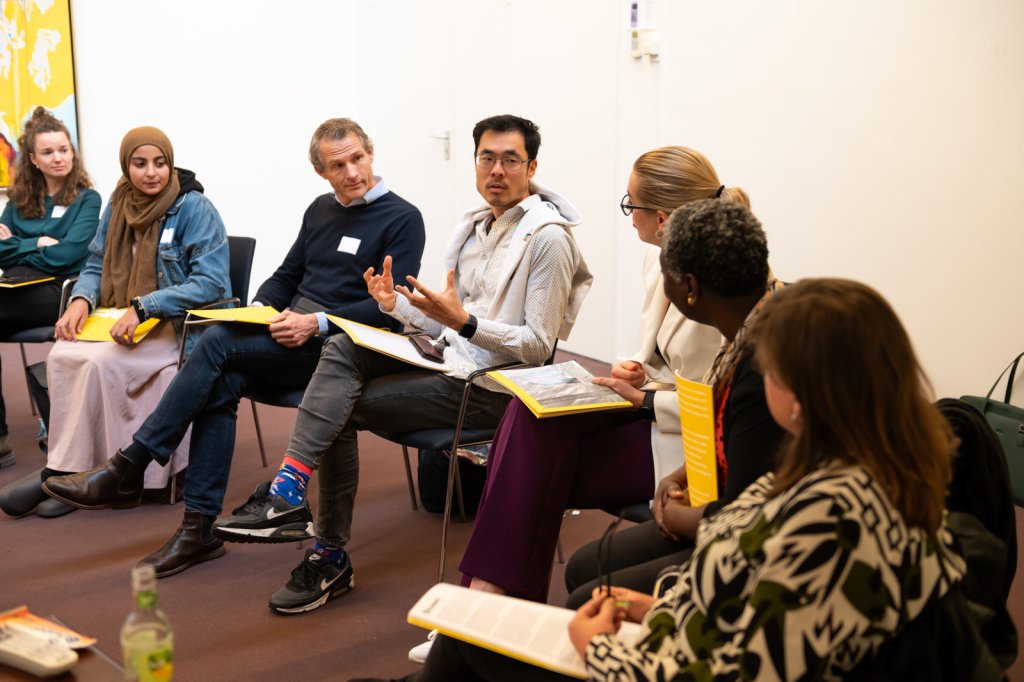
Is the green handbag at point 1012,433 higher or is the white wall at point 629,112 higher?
the white wall at point 629,112

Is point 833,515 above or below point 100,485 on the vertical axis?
above

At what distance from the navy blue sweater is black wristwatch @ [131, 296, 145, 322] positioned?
1.72 ft

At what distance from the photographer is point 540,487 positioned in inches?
81.4

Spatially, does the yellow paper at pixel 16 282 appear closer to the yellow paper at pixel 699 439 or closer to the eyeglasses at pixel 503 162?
the eyeglasses at pixel 503 162

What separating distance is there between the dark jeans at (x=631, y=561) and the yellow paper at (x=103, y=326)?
2053mm

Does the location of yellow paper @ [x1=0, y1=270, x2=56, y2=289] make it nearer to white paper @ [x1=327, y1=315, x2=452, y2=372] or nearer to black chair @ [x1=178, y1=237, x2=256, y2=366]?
black chair @ [x1=178, y1=237, x2=256, y2=366]

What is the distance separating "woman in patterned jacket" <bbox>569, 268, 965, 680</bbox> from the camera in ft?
3.50

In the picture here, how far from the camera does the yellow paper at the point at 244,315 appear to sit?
113 inches

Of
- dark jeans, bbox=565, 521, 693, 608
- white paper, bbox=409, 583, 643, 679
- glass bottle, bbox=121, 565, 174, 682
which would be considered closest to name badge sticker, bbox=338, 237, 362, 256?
dark jeans, bbox=565, 521, 693, 608

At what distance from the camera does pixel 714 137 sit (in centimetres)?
448

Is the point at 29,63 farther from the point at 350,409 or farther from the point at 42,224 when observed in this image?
the point at 350,409

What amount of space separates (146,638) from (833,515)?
2.93 ft

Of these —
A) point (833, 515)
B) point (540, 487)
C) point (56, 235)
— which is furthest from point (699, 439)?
point (56, 235)

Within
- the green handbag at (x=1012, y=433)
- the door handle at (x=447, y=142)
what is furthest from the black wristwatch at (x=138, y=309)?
the door handle at (x=447, y=142)
